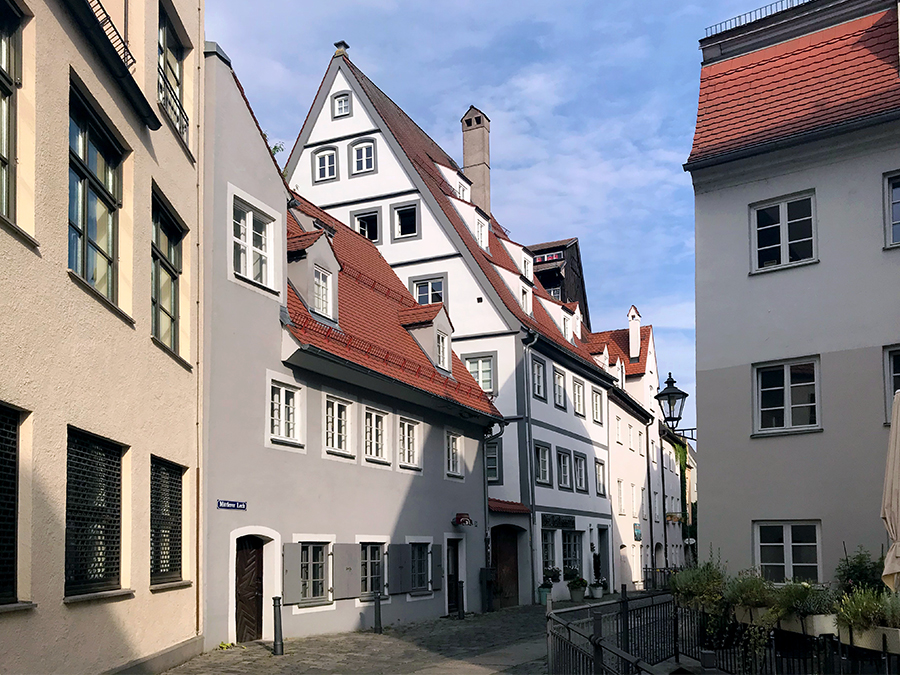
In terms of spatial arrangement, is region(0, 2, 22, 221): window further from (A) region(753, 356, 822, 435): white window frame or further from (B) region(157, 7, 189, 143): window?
(A) region(753, 356, 822, 435): white window frame

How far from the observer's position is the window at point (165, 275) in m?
14.4

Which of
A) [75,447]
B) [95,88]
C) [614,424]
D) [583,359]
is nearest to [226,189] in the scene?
[95,88]

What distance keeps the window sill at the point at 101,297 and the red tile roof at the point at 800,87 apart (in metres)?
10.7

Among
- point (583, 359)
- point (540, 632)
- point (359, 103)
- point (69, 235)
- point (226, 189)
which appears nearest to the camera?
point (69, 235)

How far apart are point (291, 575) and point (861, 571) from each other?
31.4 feet

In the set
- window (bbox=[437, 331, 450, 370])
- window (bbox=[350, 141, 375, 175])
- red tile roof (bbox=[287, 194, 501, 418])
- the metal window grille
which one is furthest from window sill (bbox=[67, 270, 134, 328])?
window (bbox=[350, 141, 375, 175])

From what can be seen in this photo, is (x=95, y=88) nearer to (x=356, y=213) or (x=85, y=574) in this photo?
(x=85, y=574)

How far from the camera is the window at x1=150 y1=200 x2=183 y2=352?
1442 centimetres

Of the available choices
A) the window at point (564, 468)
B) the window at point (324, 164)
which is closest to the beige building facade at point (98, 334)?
the window at point (324, 164)

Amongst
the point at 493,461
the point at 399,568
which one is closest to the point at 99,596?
the point at 399,568

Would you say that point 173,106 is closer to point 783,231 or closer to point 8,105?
point 8,105

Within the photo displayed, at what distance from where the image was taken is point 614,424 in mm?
44688

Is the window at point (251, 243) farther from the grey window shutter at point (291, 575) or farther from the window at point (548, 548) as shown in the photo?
the window at point (548, 548)

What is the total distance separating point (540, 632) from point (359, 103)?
19106 mm
